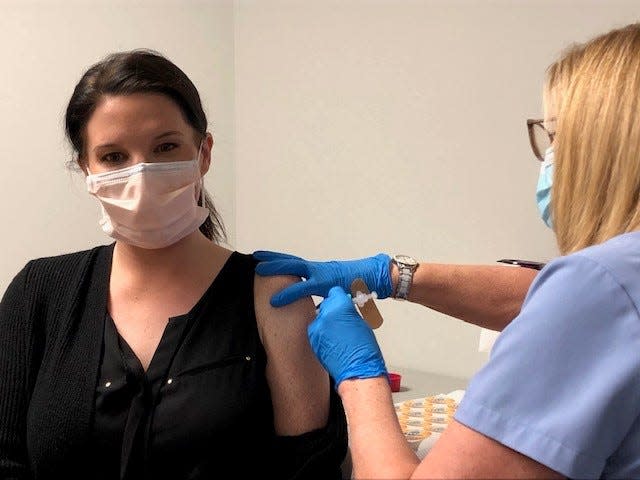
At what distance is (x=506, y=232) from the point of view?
2479mm

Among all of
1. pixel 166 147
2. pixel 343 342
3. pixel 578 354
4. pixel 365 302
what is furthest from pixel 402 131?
pixel 578 354

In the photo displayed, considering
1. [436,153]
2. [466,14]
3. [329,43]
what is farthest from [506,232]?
[329,43]

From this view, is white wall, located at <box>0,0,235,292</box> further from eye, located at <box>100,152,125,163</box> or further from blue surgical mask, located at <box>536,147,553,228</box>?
blue surgical mask, located at <box>536,147,553,228</box>

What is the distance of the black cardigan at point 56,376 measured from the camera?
1.43 metres

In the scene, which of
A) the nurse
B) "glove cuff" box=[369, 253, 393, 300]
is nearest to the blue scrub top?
the nurse

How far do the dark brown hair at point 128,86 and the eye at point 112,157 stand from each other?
A: 83mm

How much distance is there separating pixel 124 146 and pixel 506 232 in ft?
4.65

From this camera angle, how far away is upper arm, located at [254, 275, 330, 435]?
59.1 inches

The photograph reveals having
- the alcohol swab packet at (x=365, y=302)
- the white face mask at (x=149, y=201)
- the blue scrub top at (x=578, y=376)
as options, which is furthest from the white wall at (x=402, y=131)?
the blue scrub top at (x=578, y=376)

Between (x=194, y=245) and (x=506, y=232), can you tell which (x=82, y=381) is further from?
(x=506, y=232)

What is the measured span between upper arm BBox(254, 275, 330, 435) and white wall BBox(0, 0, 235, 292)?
1264 mm

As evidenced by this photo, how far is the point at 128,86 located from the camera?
154cm

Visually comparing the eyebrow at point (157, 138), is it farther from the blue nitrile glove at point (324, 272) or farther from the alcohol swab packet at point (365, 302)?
the alcohol swab packet at point (365, 302)

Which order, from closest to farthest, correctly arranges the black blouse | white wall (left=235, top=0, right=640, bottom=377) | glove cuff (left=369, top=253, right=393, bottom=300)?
the black blouse, glove cuff (left=369, top=253, right=393, bottom=300), white wall (left=235, top=0, right=640, bottom=377)
